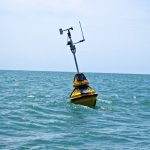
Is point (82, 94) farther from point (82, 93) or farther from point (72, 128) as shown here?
point (72, 128)

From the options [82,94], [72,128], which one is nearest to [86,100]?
[82,94]

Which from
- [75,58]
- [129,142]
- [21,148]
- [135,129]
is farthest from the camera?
[75,58]

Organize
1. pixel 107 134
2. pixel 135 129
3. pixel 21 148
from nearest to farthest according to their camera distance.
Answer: pixel 21 148, pixel 107 134, pixel 135 129

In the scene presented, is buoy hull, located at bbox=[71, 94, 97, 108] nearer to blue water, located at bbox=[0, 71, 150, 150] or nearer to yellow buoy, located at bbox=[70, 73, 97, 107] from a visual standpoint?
yellow buoy, located at bbox=[70, 73, 97, 107]

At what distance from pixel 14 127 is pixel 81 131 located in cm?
355

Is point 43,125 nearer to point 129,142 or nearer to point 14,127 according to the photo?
point 14,127

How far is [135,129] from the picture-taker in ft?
73.7

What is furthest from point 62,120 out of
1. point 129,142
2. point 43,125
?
point 129,142

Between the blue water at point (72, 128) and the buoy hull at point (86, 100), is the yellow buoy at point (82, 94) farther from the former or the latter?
the blue water at point (72, 128)

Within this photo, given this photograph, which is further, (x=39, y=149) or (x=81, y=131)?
(x=81, y=131)

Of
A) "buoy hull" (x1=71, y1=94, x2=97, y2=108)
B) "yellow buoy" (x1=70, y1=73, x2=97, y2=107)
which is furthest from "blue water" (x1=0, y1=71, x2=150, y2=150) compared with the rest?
"yellow buoy" (x1=70, y1=73, x2=97, y2=107)

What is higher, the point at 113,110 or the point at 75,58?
the point at 75,58

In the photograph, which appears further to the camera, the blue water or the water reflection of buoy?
the water reflection of buoy

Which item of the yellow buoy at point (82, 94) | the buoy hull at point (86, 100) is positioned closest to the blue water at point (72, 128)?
the buoy hull at point (86, 100)
